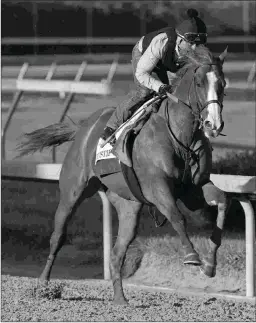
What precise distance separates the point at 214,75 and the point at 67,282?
2241mm

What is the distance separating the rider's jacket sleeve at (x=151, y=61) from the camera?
6.99 m

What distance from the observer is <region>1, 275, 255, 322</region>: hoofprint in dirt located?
7039mm

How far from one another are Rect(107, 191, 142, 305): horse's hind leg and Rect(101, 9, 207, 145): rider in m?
0.55

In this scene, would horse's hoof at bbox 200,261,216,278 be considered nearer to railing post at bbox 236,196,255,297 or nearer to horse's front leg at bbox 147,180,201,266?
horse's front leg at bbox 147,180,201,266

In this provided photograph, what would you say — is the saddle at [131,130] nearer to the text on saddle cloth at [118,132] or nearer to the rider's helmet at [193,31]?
the text on saddle cloth at [118,132]

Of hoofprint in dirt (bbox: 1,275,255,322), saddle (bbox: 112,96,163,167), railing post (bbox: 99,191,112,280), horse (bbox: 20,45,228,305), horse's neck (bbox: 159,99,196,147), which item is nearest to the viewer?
horse (bbox: 20,45,228,305)

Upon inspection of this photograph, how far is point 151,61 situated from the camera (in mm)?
7020

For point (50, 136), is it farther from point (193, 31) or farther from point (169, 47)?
point (193, 31)

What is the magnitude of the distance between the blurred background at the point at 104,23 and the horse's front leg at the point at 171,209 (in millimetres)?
19143

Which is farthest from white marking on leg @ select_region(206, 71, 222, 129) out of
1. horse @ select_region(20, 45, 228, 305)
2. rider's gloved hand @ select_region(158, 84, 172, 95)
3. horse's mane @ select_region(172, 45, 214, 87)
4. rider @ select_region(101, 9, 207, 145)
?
rider's gloved hand @ select_region(158, 84, 172, 95)

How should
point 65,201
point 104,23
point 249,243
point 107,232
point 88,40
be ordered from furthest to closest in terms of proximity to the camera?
point 88,40 < point 104,23 < point 107,232 < point 65,201 < point 249,243

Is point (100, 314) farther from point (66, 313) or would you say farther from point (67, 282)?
point (67, 282)

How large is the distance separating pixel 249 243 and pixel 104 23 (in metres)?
19.8

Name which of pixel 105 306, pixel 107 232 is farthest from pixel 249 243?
pixel 107 232
